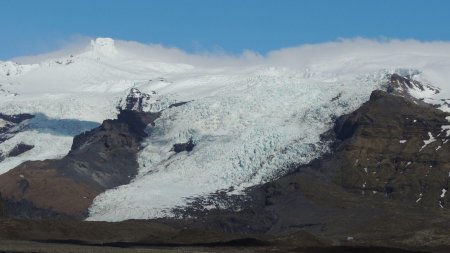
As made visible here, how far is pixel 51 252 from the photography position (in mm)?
198500

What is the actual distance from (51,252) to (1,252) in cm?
1214

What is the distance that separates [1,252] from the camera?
188 m

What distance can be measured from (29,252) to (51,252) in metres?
6.15

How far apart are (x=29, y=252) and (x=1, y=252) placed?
238 inches

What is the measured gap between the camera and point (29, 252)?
19312cm
